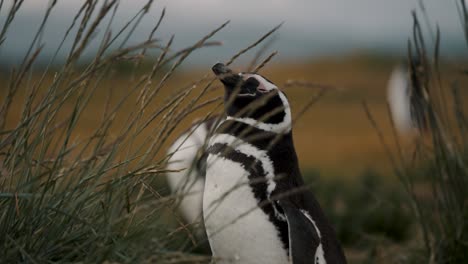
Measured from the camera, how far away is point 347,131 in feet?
43.4

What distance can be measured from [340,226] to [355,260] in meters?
0.80

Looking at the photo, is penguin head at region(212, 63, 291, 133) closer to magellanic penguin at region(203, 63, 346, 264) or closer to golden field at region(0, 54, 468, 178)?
magellanic penguin at region(203, 63, 346, 264)

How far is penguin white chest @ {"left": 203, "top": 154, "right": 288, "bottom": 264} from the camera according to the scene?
2.32 meters

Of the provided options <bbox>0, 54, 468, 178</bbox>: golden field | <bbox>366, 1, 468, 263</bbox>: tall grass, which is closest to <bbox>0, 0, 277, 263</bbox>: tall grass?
<bbox>366, 1, 468, 263</bbox>: tall grass

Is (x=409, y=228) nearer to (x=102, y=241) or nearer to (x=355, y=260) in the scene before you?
(x=355, y=260)

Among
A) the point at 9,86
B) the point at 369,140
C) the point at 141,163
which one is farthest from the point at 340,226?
the point at 369,140

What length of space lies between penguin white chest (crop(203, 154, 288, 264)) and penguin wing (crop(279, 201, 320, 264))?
3.5 inches

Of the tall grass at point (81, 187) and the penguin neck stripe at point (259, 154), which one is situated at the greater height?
the tall grass at point (81, 187)

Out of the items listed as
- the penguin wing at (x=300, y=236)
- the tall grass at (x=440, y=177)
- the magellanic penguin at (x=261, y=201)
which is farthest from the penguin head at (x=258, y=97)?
the tall grass at (x=440, y=177)

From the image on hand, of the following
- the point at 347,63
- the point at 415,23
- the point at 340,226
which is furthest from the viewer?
the point at 347,63

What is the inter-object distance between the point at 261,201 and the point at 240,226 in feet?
0.40

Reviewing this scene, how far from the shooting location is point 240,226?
91.5 inches

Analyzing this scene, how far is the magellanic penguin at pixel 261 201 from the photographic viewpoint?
2.31 metres

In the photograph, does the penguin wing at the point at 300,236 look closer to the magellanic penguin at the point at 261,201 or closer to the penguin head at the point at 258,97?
the magellanic penguin at the point at 261,201
